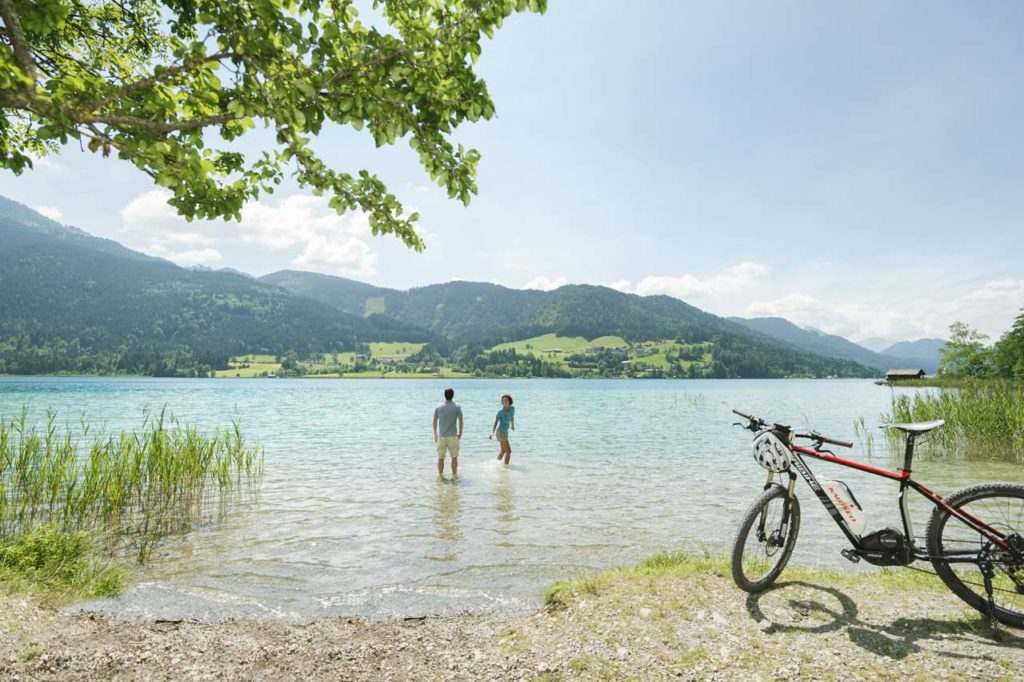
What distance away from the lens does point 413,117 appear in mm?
4234

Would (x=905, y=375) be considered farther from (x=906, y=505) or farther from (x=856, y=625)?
(x=856, y=625)

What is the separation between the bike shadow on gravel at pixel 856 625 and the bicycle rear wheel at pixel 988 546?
270mm

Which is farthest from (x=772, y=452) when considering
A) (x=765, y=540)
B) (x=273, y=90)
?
(x=273, y=90)

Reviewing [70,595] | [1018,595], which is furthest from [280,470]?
[1018,595]

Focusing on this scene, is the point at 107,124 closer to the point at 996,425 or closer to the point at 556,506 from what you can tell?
the point at 556,506

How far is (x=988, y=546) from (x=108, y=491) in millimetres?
14162

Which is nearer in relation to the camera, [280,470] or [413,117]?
[413,117]

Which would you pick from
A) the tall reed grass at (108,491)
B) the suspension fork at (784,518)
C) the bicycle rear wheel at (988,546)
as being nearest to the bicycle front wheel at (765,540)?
the suspension fork at (784,518)

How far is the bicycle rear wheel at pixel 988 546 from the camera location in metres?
5.23

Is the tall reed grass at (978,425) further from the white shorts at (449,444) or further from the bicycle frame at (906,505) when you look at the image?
the bicycle frame at (906,505)

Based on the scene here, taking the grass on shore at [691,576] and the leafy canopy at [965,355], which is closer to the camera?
the grass on shore at [691,576]

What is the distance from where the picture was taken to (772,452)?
19.9ft

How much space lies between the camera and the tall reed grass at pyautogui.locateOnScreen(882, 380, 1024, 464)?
67.6 ft

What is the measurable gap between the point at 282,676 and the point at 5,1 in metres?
5.41
